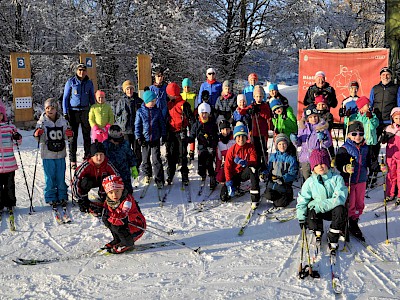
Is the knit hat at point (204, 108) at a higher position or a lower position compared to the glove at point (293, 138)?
higher

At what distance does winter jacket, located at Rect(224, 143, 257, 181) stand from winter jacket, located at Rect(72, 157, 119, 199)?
1609 millimetres

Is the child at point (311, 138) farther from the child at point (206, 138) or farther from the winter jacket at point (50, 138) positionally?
the winter jacket at point (50, 138)

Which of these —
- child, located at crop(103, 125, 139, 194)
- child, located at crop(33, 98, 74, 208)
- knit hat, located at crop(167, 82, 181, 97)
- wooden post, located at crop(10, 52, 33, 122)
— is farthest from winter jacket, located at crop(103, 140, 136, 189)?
wooden post, located at crop(10, 52, 33, 122)

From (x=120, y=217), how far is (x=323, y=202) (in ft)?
6.99

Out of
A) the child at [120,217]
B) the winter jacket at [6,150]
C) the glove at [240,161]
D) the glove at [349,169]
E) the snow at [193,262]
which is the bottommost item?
the snow at [193,262]

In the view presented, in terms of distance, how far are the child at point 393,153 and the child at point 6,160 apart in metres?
5.04

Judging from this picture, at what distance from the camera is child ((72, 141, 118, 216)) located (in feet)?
16.5

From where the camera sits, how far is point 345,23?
19.9 m

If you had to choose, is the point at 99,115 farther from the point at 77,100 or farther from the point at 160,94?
the point at 160,94

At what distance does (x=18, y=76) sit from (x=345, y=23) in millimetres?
15772

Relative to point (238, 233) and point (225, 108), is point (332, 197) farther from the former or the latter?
point (225, 108)

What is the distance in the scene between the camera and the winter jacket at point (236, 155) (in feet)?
19.2

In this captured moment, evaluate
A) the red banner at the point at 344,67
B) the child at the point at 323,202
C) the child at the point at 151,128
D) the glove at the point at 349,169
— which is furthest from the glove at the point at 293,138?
the red banner at the point at 344,67

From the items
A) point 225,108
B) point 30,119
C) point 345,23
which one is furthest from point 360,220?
point 345,23
